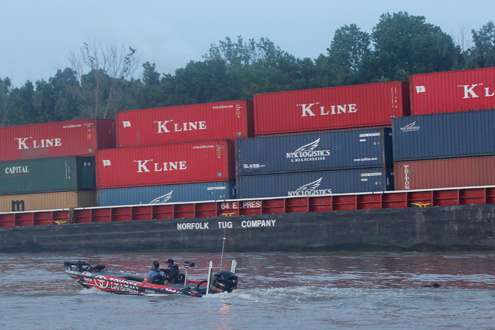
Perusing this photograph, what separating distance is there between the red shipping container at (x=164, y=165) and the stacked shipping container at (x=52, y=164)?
1.53 metres

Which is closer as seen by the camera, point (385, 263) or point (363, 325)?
point (363, 325)

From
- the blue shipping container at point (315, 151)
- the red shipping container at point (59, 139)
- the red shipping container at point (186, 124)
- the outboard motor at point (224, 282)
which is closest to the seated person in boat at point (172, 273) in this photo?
the outboard motor at point (224, 282)

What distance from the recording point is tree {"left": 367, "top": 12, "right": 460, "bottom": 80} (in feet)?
274

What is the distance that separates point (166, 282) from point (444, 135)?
16822mm

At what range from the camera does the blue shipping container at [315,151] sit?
4306cm

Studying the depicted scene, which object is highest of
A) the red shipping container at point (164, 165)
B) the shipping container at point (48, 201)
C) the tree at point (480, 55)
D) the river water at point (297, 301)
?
the tree at point (480, 55)

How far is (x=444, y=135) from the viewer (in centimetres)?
4147

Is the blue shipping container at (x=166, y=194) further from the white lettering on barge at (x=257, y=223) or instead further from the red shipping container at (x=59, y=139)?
the red shipping container at (x=59, y=139)

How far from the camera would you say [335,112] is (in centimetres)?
4497

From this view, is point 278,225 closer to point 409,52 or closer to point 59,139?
point 59,139

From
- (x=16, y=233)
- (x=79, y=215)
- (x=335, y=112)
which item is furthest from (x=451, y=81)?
(x=16, y=233)

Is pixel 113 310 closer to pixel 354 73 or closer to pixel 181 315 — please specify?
pixel 181 315

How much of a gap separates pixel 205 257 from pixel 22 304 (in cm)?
Answer: 1590

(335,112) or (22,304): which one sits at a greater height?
(335,112)
